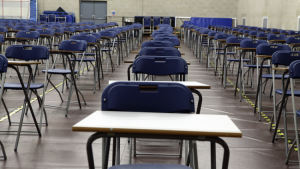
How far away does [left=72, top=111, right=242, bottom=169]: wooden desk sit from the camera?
1425 millimetres

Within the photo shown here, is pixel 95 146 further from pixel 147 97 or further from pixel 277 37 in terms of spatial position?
pixel 277 37

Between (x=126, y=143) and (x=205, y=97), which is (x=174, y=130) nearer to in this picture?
(x=126, y=143)

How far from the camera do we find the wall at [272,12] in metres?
15.6

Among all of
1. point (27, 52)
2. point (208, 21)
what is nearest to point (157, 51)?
point (27, 52)

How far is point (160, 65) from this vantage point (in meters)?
3.35

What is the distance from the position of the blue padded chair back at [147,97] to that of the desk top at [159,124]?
0.23 m

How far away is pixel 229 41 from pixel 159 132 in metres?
6.65

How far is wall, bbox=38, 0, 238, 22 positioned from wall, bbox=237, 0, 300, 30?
5.06 ft

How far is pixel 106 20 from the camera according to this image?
87.5 ft

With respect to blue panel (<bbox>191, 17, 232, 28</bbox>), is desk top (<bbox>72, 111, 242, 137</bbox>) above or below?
below

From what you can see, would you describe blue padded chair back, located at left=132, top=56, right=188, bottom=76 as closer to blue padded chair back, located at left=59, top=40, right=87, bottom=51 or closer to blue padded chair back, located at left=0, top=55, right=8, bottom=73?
blue padded chair back, located at left=0, top=55, right=8, bottom=73

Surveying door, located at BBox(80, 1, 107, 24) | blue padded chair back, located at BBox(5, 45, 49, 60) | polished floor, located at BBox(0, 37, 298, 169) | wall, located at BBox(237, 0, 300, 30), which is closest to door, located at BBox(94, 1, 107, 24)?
door, located at BBox(80, 1, 107, 24)

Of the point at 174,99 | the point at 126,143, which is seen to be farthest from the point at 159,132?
the point at 126,143

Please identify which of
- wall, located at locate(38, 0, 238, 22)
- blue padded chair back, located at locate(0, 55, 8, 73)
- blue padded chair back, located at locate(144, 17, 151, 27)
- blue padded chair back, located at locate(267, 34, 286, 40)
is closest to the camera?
blue padded chair back, located at locate(0, 55, 8, 73)
